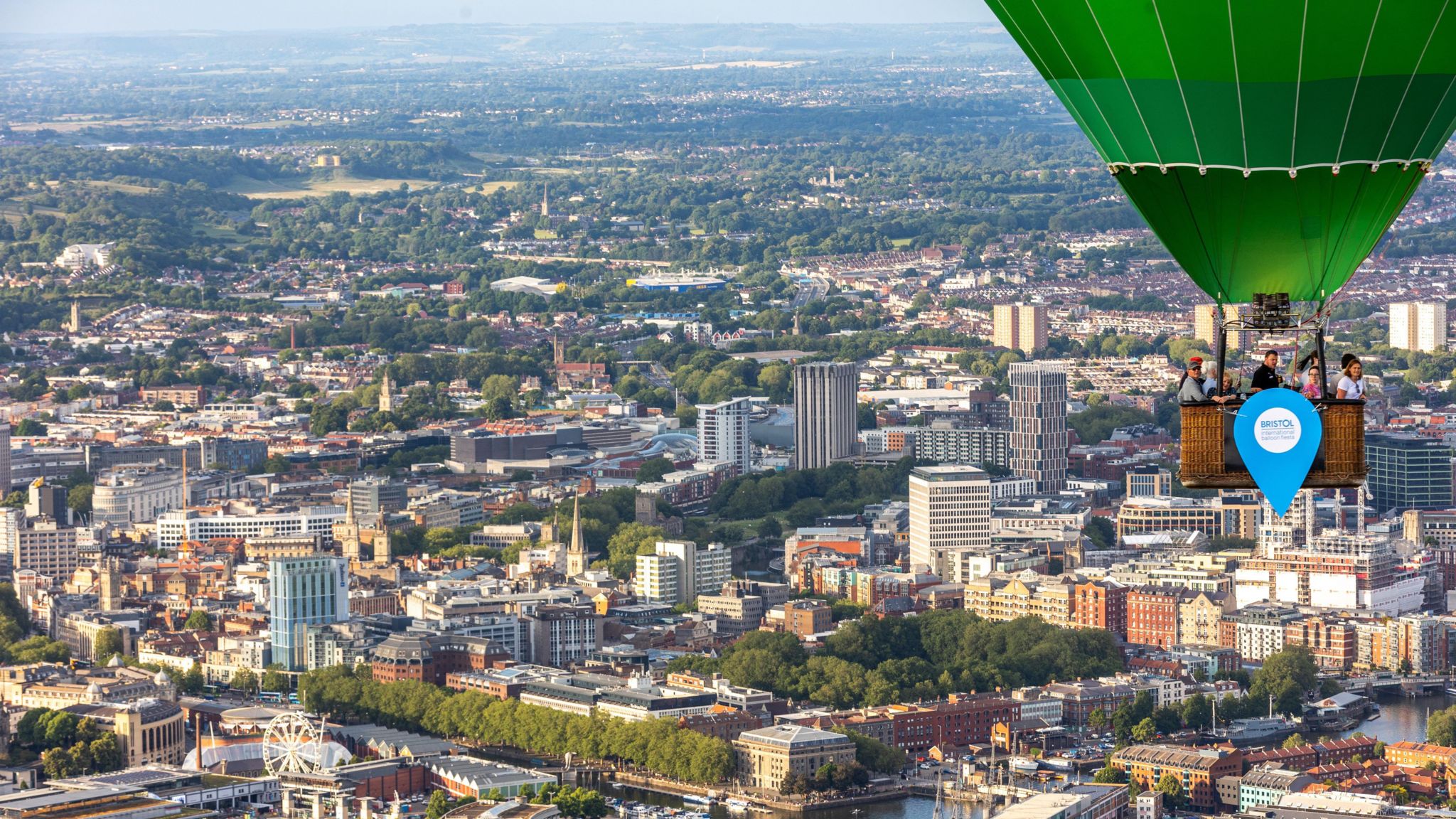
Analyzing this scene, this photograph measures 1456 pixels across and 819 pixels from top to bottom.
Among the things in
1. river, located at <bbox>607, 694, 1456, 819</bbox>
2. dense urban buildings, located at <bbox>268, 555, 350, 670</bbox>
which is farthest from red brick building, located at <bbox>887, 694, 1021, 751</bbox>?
dense urban buildings, located at <bbox>268, 555, 350, 670</bbox>

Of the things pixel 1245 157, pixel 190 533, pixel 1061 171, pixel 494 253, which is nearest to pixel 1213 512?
pixel 190 533

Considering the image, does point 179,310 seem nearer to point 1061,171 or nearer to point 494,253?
point 494,253

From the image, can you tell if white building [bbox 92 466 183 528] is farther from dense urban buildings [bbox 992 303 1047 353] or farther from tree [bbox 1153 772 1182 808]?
dense urban buildings [bbox 992 303 1047 353]

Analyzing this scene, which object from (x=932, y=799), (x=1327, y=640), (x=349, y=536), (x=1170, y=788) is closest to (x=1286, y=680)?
(x=1327, y=640)

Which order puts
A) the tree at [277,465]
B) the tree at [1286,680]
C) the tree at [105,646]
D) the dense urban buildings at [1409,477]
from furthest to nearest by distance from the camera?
the tree at [277,465] < the dense urban buildings at [1409,477] < the tree at [105,646] < the tree at [1286,680]

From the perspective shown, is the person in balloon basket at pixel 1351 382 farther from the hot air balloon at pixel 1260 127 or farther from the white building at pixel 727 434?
the white building at pixel 727 434

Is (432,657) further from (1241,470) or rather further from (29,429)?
(29,429)

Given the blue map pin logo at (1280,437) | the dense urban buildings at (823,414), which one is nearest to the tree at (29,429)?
the dense urban buildings at (823,414)
